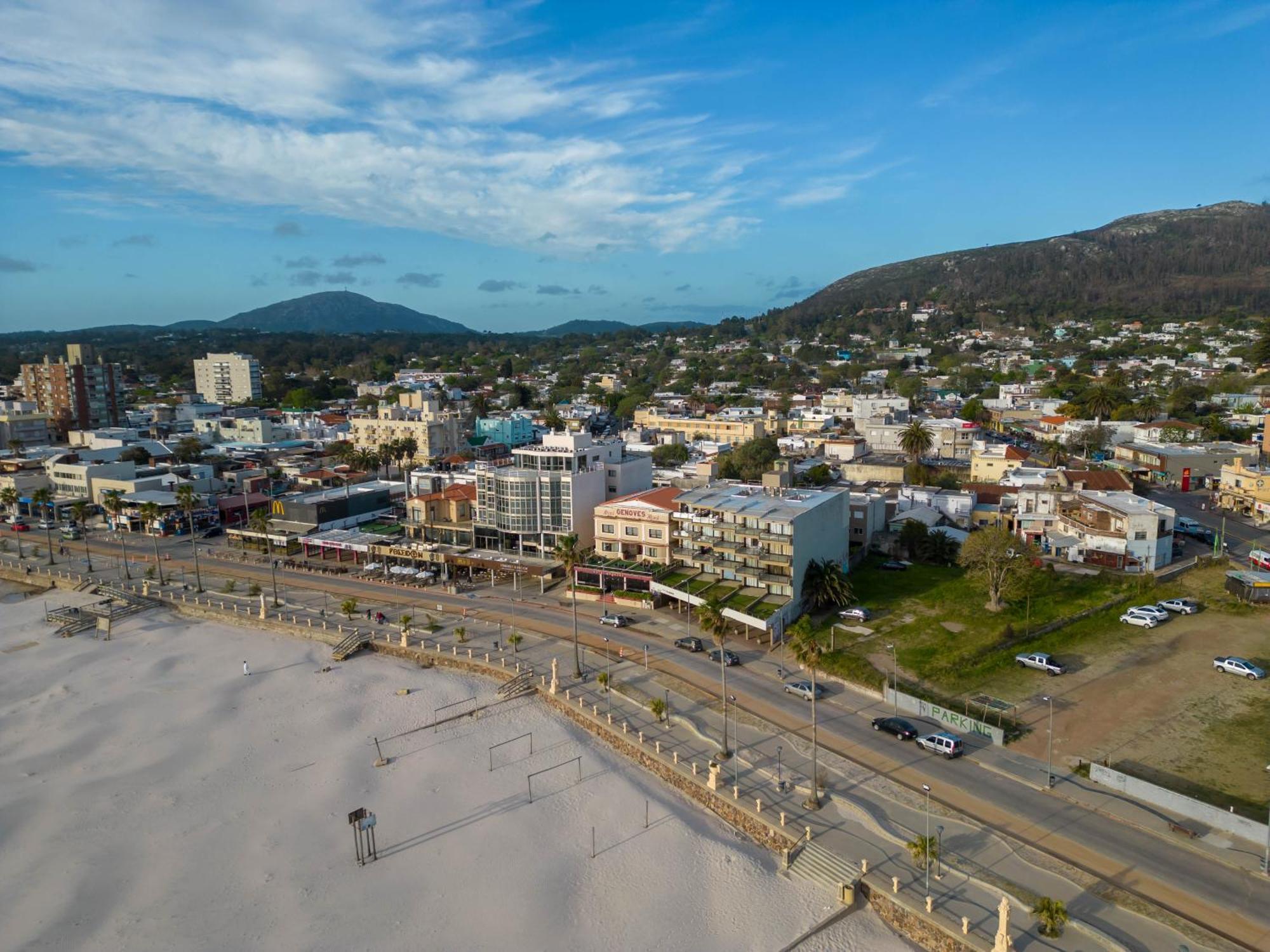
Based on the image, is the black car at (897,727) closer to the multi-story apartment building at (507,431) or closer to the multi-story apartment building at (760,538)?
the multi-story apartment building at (760,538)

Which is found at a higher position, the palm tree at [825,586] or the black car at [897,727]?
the palm tree at [825,586]

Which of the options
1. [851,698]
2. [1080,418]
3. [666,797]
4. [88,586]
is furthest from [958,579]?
[1080,418]

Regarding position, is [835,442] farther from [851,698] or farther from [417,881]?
[417,881]

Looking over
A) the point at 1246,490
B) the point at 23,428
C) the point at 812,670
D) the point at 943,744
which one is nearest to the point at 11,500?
the point at 23,428

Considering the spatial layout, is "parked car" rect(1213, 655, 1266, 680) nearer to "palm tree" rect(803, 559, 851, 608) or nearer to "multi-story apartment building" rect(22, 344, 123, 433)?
"palm tree" rect(803, 559, 851, 608)

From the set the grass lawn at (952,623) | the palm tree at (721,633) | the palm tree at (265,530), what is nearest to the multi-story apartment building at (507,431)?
the palm tree at (265,530)

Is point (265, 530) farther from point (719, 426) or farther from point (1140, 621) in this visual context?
point (719, 426)

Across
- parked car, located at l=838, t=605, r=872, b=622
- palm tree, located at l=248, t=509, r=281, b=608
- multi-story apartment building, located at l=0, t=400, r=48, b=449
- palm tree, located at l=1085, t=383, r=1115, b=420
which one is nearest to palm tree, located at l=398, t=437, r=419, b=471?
palm tree, located at l=248, t=509, r=281, b=608
